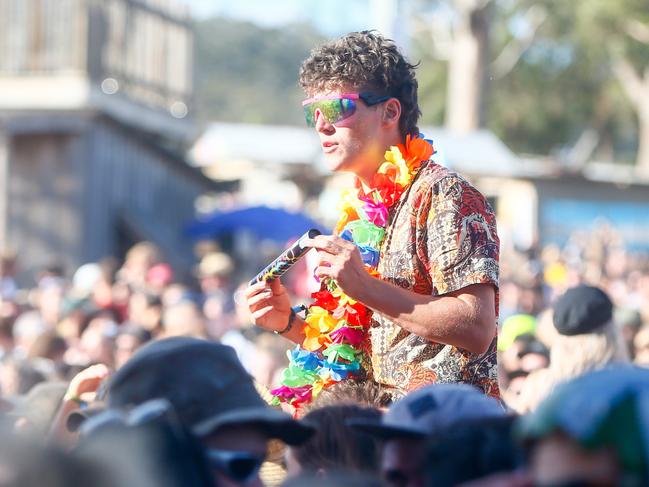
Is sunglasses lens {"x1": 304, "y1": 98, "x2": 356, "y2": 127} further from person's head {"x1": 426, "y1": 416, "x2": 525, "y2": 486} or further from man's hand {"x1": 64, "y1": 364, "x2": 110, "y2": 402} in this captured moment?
person's head {"x1": 426, "y1": 416, "x2": 525, "y2": 486}

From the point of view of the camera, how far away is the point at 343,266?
3.49 m

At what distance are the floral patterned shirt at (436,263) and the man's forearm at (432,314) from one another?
0.26ft

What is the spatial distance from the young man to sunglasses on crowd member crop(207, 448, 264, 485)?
1.04 meters

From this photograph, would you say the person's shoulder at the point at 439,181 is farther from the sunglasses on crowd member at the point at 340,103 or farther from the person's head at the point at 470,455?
the person's head at the point at 470,455

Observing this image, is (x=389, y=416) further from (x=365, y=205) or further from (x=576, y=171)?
(x=576, y=171)

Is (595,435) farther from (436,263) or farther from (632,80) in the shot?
(632,80)

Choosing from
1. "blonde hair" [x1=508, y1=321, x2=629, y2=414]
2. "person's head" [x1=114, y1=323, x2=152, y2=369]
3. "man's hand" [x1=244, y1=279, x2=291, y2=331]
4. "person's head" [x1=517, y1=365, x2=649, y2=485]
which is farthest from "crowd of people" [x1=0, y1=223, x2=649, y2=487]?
"person's head" [x1=114, y1=323, x2=152, y2=369]

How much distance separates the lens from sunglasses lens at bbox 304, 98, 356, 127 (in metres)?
3.88

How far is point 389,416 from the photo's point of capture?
260 centimetres

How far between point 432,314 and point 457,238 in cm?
23

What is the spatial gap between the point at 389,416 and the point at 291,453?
42cm

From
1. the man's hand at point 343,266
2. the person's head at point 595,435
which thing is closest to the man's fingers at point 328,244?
the man's hand at point 343,266

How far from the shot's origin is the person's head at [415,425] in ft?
8.09

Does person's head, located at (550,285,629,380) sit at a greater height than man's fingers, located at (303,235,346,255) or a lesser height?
lesser
